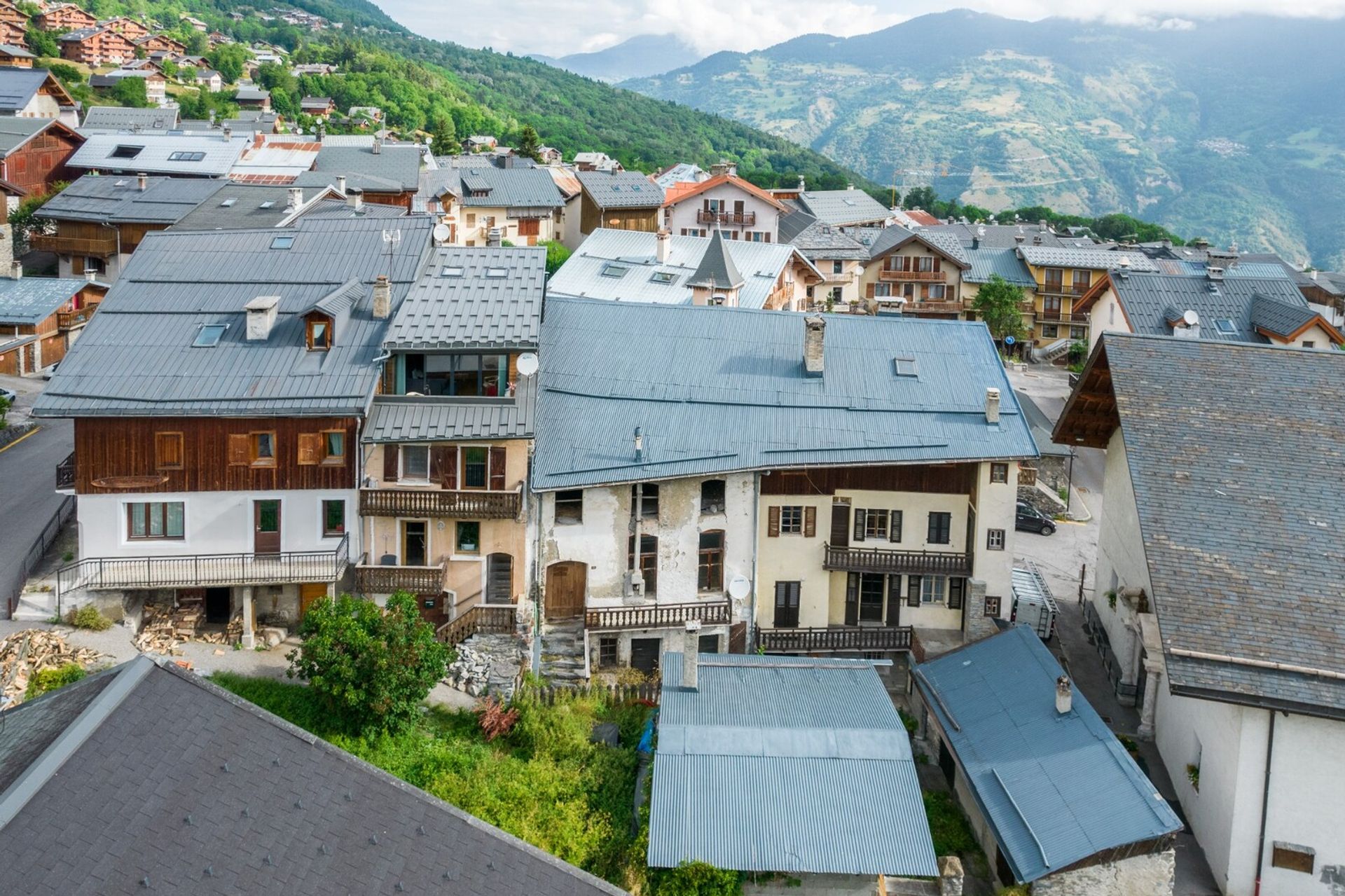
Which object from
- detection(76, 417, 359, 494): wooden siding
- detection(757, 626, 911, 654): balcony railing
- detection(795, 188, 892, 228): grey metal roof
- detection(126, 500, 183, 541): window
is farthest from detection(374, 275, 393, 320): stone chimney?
detection(795, 188, 892, 228): grey metal roof

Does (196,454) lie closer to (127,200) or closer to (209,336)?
(209,336)

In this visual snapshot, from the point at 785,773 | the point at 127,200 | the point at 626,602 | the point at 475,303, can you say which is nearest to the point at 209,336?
the point at 475,303

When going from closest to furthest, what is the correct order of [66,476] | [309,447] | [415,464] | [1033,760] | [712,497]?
1. [1033,760]
2. [309,447]
3. [66,476]
4. [415,464]
5. [712,497]

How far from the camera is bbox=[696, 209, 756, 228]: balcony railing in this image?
101688mm

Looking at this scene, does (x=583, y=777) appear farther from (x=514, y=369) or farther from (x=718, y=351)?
(x=718, y=351)

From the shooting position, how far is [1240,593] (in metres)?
27.5

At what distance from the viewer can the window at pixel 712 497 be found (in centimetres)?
3725

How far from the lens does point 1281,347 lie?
33.8 m

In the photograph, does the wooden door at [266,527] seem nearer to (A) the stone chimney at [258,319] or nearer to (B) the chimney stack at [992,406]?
(A) the stone chimney at [258,319]

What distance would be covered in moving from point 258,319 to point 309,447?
4342 mm

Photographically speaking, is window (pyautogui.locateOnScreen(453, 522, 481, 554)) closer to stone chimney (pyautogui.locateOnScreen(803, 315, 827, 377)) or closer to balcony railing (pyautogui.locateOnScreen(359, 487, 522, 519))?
balcony railing (pyautogui.locateOnScreen(359, 487, 522, 519))

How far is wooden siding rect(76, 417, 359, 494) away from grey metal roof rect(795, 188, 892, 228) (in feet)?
332

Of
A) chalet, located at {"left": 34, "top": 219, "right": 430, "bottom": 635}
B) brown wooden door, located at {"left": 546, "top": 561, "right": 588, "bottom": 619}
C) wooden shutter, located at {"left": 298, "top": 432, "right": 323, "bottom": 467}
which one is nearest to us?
chalet, located at {"left": 34, "top": 219, "right": 430, "bottom": 635}

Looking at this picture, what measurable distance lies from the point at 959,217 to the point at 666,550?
142651mm
